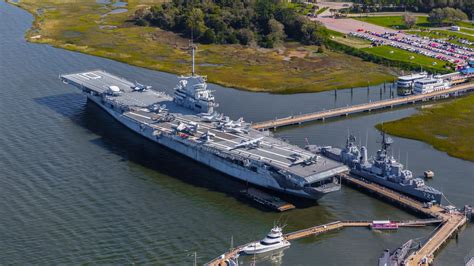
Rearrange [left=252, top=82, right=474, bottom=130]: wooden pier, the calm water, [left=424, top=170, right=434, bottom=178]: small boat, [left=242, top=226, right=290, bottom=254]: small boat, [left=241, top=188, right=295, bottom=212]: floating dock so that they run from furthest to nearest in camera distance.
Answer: [left=252, top=82, right=474, bottom=130]: wooden pier
[left=424, top=170, right=434, bottom=178]: small boat
[left=241, top=188, right=295, bottom=212]: floating dock
the calm water
[left=242, top=226, right=290, bottom=254]: small boat

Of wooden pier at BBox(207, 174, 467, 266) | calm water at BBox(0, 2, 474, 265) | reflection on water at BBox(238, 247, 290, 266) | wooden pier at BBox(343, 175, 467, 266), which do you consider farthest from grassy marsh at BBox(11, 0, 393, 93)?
reflection on water at BBox(238, 247, 290, 266)

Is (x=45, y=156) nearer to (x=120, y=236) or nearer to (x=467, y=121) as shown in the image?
(x=120, y=236)

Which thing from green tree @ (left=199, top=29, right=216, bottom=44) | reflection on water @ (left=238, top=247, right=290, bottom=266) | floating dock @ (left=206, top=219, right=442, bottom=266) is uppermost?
green tree @ (left=199, top=29, right=216, bottom=44)

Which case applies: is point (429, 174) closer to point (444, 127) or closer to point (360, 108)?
point (444, 127)

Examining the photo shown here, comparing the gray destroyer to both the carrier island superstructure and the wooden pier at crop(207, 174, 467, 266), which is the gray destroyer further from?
the carrier island superstructure

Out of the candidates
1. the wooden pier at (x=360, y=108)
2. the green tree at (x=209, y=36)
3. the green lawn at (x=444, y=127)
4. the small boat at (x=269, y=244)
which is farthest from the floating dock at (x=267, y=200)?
the green tree at (x=209, y=36)

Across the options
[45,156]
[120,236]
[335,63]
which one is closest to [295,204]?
[120,236]

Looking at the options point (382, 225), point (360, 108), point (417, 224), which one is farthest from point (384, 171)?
point (360, 108)
